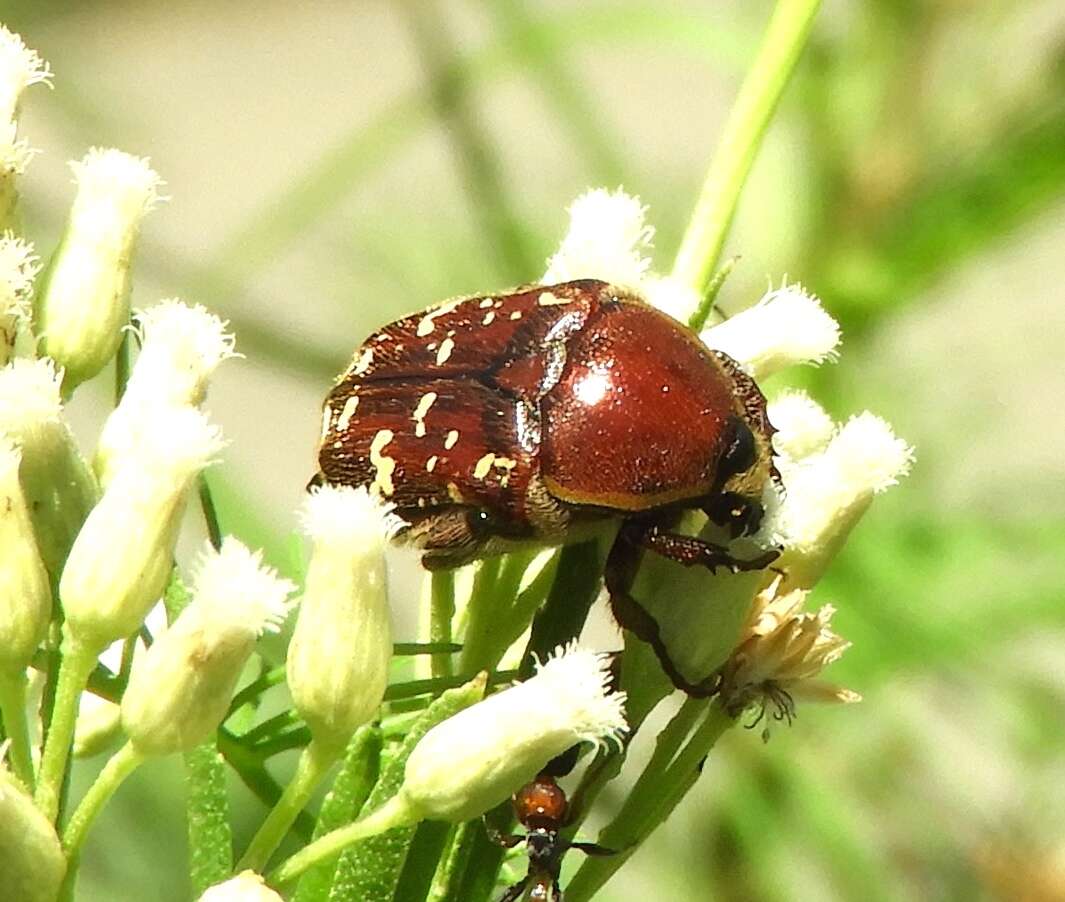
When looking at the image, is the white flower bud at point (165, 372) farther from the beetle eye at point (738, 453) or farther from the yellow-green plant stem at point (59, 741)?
the beetle eye at point (738, 453)

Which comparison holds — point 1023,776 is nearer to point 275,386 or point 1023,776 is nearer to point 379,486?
point 379,486

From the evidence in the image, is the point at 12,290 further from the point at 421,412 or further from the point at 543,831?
the point at 543,831

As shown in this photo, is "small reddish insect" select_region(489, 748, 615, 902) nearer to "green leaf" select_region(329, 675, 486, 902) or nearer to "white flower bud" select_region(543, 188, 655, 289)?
"green leaf" select_region(329, 675, 486, 902)

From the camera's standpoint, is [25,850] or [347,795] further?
[347,795]

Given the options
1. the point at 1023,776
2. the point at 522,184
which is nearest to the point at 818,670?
the point at 1023,776

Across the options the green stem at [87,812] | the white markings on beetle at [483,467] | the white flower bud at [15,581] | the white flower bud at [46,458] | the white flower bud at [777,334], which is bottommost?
the green stem at [87,812]

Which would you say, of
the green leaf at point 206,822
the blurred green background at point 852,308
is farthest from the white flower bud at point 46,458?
the blurred green background at point 852,308

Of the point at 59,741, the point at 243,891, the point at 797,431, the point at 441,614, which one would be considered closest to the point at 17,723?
the point at 59,741
